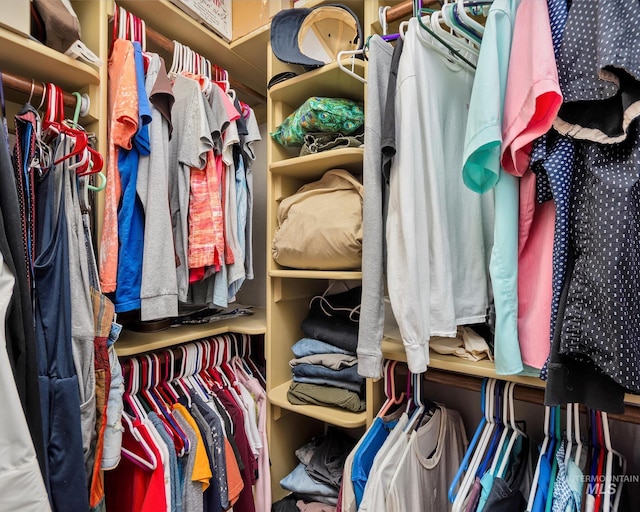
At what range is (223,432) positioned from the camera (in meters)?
1.08

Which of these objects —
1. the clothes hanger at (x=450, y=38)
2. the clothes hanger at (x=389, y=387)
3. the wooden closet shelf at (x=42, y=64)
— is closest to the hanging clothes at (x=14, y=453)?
the wooden closet shelf at (x=42, y=64)

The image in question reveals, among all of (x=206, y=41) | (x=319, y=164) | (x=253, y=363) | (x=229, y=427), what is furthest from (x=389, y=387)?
(x=206, y=41)

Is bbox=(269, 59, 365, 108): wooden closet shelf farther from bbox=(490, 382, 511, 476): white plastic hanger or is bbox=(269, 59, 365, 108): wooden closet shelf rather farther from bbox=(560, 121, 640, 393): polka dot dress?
bbox=(490, 382, 511, 476): white plastic hanger

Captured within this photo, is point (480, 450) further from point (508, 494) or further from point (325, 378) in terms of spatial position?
point (325, 378)

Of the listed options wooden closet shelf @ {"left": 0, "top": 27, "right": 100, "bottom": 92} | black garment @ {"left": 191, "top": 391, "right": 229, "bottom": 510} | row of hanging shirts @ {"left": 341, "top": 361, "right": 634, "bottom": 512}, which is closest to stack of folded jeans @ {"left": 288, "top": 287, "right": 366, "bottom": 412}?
row of hanging shirts @ {"left": 341, "top": 361, "right": 634, "bottom": 512}

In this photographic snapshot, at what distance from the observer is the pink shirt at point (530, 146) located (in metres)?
0.65

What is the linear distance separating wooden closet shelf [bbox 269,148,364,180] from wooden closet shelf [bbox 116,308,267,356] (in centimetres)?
57

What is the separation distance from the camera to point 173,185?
1088 millimetres

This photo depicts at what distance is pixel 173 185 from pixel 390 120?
2.23ft

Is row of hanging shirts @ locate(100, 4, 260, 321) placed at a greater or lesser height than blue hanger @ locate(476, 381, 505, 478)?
greater

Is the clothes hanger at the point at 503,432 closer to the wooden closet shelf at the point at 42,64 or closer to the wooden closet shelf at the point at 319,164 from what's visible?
the wooden closet shelf at the point at 319,164

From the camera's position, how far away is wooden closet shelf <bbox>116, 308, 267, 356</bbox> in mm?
1030

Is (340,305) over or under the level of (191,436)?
over

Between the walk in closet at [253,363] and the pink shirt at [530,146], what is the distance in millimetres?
24
